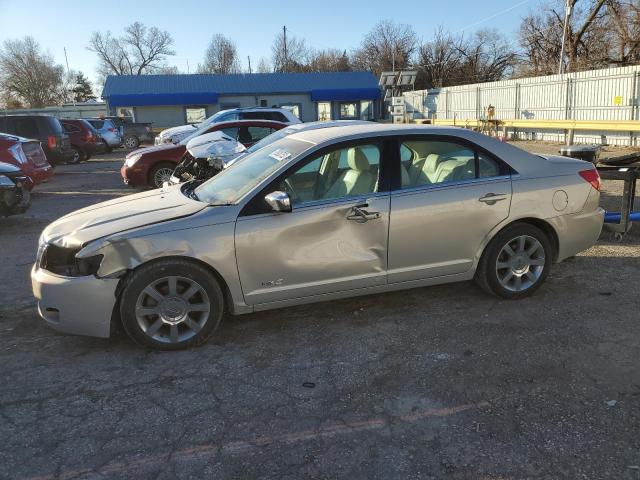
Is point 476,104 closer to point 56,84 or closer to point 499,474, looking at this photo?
point 499,474

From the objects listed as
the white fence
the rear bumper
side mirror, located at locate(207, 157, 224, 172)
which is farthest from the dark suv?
the white fence

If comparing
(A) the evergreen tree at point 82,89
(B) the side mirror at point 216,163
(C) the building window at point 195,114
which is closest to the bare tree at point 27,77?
(A) the evergreen tree at point 82,89

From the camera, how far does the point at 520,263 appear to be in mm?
4691

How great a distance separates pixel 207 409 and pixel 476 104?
2879cm

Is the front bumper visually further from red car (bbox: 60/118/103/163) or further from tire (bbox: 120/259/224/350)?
red car (bbox: 60/118/103/163)

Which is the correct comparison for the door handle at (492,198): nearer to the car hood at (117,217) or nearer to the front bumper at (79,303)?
the car hood at (117,217)

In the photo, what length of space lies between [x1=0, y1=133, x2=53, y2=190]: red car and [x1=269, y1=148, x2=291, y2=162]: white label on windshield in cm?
795

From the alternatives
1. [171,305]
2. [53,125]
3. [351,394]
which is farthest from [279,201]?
[53,125]

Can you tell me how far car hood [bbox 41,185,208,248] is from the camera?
390 cm

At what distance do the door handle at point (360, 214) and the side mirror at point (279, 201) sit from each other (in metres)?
0.52

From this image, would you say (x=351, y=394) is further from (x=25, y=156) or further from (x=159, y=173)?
(x=25, y=156)

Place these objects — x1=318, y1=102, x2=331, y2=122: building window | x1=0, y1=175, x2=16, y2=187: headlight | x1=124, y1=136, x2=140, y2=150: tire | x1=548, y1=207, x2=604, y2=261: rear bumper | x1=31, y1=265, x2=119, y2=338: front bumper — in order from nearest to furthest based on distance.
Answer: x1=31, y1=265, x2=119, y2=338: front bumper
x1=548, y1=207, x2=604, y2=261: rear bumper
x1=0, y1=175, x2=16, y2=187: headlight
x1=124, y1=136, x2=140, y2=150: tire
x1=318, y1=102, x2=331, y2=122: building window

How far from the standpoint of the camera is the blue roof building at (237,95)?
39.0 m

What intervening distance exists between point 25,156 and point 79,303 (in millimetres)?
9107
